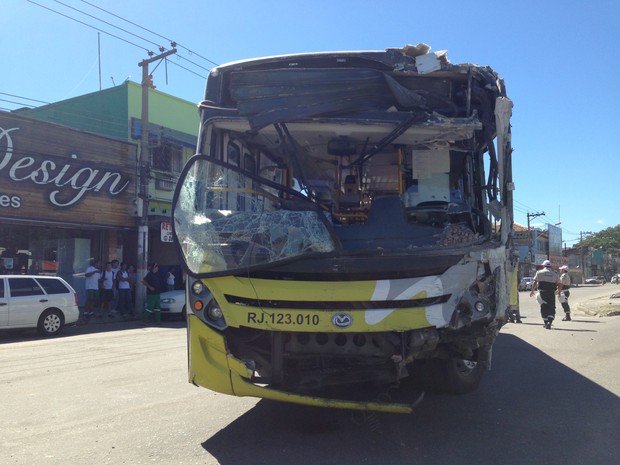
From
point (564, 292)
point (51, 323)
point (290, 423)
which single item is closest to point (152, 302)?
point (51, 323)

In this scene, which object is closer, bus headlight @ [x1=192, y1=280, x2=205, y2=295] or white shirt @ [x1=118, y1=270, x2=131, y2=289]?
bus headlight @ [x1=192, y1=280, x2=205, y2=295]

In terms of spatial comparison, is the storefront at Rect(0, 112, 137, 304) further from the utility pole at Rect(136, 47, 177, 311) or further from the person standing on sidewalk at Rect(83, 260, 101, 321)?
the person standing on sidewalk at Rect(83, 260, 101, 321)

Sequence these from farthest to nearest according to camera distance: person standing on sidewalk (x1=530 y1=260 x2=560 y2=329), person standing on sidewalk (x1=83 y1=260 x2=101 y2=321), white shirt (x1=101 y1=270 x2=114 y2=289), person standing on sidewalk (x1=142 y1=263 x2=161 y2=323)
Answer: white shirt (x1=101 y1=270 x2=114 y2=289)
person standing on sidewalk (x1=83 y1=260 x2=101 y2=321)
person standing on sidewalk (x1=142 y1=263 x2=161 y2=323)
person standing on sidewalk (x1=530 y1=260 x2=560 y2=329)

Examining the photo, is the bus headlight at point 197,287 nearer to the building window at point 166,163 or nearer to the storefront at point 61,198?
the storefront at point 61,198

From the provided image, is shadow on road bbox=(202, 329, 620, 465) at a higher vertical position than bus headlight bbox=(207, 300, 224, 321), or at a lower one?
lower

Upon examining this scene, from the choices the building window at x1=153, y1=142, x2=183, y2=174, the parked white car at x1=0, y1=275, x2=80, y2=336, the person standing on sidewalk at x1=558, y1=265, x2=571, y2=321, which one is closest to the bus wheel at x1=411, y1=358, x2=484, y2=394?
the person standing on sidewalk at x1=558, y1=265, x2=571, y2=321

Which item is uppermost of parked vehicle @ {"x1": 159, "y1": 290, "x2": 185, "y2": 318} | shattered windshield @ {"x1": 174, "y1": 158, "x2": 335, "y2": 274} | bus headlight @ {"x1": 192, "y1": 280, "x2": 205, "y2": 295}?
shattered windshield @ {"x1": 174, "y1": 158, "x2": 335, "y2": 274}

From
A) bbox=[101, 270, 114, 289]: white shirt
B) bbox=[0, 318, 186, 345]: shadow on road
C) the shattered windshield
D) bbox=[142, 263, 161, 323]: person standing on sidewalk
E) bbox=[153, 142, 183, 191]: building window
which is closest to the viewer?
the shattered windshield

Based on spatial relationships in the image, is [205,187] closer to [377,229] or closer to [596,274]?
[377,229]

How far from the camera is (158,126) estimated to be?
21656mm

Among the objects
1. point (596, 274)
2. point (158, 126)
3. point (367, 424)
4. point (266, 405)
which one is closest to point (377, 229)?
point (367, 424)

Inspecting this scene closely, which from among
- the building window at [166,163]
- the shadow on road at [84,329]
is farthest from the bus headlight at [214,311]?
the building window at [166,163]

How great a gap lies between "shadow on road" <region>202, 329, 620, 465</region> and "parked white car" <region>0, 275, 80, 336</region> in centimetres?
934

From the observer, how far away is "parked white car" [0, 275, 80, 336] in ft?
40.5
